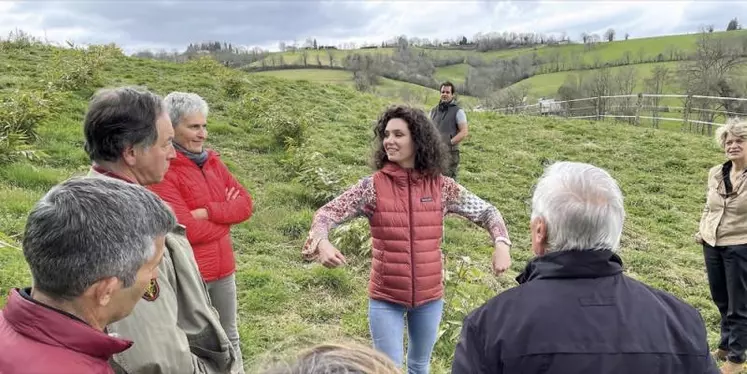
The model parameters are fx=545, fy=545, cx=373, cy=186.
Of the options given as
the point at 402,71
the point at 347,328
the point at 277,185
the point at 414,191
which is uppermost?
the point at 402,71

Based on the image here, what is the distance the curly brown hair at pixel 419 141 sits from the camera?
3248 mm

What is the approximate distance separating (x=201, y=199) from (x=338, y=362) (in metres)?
2.30

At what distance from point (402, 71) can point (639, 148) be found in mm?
34673

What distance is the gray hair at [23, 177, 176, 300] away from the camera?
134 cm

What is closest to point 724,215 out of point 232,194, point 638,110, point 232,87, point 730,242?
point 730,242

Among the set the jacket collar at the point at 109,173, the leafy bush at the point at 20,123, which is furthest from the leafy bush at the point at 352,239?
the leafy bush at the point at 20,123

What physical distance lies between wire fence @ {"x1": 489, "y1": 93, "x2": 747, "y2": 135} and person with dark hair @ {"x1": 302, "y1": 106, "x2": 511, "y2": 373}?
1796cm

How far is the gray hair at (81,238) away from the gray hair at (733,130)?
483 cm

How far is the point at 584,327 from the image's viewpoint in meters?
1.65

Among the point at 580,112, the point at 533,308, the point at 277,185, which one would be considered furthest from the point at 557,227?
the point at 580,112

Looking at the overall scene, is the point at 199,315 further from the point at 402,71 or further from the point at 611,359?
the point at 402,71

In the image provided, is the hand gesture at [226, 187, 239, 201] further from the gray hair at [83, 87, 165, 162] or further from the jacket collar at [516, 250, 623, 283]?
the jacket collar at [516, 250, 623, 283]

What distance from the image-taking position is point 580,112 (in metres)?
24.3

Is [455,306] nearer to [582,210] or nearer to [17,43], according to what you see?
[582,210]
